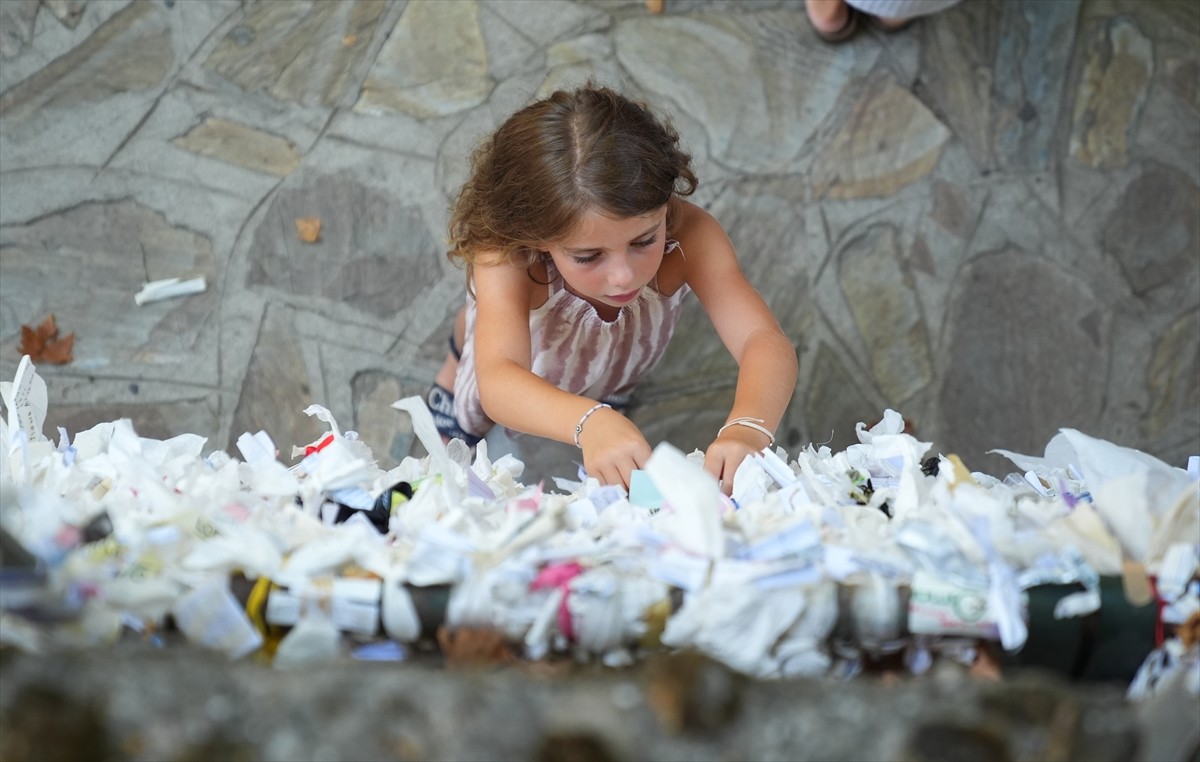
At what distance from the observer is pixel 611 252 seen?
55.4 inches

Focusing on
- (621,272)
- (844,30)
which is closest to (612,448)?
(621,272)

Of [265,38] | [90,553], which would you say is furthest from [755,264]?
[90,553]

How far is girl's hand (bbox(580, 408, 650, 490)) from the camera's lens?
117cm

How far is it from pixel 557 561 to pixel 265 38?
159cm

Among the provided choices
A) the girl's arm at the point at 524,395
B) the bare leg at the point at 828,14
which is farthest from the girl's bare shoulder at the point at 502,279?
the bare leg at the point at 828,14

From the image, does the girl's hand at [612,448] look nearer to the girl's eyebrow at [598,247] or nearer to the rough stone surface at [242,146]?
the girl's eyebrow at [598,247]

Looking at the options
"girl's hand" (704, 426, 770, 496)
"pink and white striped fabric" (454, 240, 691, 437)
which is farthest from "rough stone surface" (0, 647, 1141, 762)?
"pink and white striped fabric" (454, 240, 691, 437)

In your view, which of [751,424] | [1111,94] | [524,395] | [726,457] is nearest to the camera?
[726,457]

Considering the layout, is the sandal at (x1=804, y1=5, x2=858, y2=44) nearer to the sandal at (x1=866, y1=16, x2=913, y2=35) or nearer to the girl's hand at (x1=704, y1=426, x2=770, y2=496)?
the sandal at (x1=866, y1=16, x2=913, y2=35)

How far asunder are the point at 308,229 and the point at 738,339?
908mm

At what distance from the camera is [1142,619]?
2.21ft

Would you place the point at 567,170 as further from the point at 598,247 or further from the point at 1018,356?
the point at 1018,356

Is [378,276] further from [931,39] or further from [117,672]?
[117,672]

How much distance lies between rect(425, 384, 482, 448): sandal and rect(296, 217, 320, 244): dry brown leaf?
38cm
